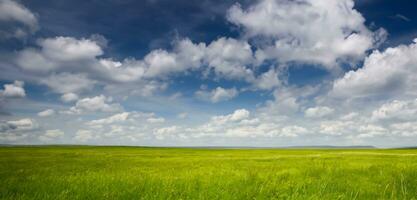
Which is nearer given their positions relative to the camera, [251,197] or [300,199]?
[300,199]

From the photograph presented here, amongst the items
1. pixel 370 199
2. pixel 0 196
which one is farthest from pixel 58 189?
pixel 370 199

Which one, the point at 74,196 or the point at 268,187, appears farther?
the point at 268,187

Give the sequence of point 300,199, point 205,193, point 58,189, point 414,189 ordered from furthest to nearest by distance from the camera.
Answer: point 414,189 → point 58,189 → point 205,193 → point 300,199

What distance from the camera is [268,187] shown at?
9.66 meters

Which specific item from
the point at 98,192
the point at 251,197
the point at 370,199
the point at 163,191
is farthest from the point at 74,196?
the point at 370,199

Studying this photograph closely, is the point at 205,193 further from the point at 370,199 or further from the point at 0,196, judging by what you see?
the point at 0,196

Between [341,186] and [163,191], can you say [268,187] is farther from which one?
[163,191]

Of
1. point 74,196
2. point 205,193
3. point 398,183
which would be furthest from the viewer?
point 398,183

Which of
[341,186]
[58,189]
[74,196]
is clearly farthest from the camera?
[341,186]

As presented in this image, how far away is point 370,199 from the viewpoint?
8.22 metres

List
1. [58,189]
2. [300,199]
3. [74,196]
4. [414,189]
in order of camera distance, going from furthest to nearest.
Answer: [414,189]
[58,189]
[74,196]
[300,199]

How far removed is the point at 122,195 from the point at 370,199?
664 cm

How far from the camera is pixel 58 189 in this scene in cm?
873

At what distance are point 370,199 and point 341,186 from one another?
1.95 meters
